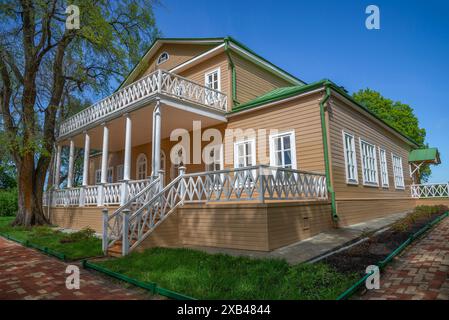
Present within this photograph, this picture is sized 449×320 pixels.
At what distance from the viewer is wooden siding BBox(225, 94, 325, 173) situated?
927 cm

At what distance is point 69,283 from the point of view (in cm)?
502

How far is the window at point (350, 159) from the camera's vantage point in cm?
1002

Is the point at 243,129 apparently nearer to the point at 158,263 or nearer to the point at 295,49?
the point at 295,49

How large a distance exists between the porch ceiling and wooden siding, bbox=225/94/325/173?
2.33 meters

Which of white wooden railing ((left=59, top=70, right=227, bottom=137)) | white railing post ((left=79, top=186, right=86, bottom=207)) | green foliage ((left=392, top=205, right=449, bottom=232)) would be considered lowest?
green foliage ((left=392, top=205, right=449, bottom=232))

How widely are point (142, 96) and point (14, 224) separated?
9.26 meters

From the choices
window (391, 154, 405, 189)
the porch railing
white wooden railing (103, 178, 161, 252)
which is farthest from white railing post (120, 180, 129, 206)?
window (391, 154, 405, 189)

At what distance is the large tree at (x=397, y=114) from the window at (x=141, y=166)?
26257 millimetres

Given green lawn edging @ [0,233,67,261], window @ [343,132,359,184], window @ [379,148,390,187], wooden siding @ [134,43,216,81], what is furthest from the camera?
wooden siding @ [134,43,216,81]

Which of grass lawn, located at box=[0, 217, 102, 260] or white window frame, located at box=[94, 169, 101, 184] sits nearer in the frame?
grass lawn, located at box=[0, 217, 102, 260]

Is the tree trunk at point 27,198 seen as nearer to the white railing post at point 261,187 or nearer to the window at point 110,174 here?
the window at point 110,174

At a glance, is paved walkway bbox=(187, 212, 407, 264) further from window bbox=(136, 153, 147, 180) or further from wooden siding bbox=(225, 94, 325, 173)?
window bbox=(136, 153, 147, 180)
